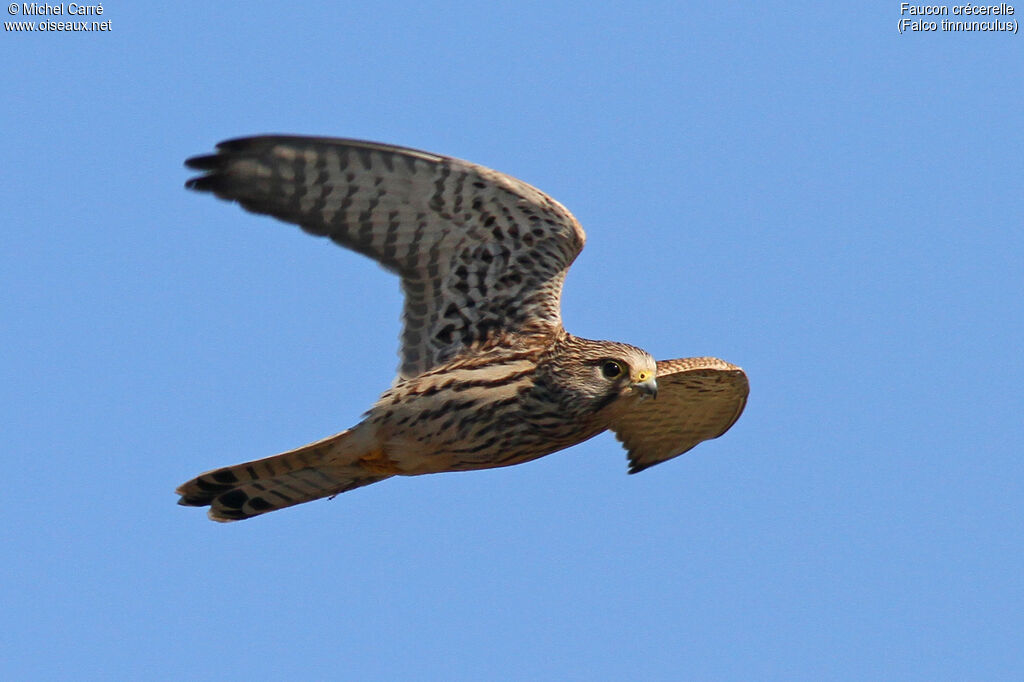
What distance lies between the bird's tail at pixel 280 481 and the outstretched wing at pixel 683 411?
240cm

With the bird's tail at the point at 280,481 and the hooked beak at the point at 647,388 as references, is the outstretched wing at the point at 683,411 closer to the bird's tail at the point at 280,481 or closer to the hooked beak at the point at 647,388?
the hooked beak at the point at 647,388

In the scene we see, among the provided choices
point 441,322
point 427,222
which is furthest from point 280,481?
point 427,222

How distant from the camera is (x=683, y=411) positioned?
467 inches

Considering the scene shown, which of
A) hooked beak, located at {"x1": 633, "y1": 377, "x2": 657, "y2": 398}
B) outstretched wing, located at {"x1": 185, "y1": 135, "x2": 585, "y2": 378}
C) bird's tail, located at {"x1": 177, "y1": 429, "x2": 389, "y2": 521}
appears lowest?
bird's tail, located at {"x1": 177, "y1": 429, "x2": 389, "y2": 521}

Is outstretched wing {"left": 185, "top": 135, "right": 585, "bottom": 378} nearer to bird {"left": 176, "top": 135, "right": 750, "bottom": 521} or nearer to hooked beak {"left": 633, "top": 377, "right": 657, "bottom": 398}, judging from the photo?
bird {"left": 176, "top": 135, "right": 750, "bottom": 521}

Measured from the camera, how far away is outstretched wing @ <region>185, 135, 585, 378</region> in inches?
387

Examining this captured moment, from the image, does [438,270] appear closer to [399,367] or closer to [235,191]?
[399,367]

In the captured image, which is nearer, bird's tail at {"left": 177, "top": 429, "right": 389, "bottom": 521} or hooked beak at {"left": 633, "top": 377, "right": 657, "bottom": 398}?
hooked beak at {"left": 633, "top": 377, "right": 657, "bottom": 398}

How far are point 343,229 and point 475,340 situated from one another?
119cm

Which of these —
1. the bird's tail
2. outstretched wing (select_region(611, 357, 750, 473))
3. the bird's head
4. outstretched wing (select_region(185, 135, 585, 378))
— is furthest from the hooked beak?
the bird's tail

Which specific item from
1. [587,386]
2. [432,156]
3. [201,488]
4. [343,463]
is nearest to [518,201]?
[432,156]

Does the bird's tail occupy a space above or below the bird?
below

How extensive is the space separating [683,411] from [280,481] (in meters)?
3.40

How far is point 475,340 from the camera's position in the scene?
10.5 metres
